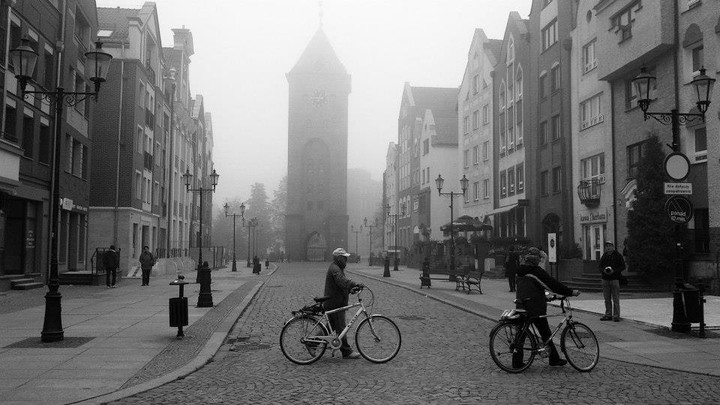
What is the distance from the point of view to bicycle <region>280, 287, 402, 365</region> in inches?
386

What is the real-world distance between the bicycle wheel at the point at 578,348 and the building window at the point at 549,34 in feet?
96.3

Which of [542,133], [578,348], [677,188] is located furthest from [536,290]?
[542,133]

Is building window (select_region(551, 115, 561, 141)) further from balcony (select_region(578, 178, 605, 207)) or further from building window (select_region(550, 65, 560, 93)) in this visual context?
balcony (select_region(578, 178, 605, 207))

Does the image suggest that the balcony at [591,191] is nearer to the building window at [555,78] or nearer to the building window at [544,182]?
the building window at [544,182]

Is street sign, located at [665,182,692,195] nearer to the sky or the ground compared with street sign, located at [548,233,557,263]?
nearer to the sky

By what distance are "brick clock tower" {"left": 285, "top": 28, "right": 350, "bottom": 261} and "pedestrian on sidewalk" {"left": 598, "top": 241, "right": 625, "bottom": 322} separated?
75375mm

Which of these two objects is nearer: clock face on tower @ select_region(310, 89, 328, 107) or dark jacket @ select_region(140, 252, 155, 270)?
dark jacket @ select_region(140, 252, 155, 270)

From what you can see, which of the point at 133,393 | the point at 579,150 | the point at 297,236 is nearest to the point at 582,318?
the point at 133,393

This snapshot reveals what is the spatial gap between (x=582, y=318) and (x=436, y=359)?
677 cm

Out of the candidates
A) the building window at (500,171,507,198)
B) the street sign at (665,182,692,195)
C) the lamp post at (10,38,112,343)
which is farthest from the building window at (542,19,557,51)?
the lamp post at (10,38,112,343)

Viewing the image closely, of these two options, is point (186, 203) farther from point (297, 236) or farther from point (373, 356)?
point (373, 356)

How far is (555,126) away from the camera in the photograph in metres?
35.9

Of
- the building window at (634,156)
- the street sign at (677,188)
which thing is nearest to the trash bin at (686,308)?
the street sign at (677,188)

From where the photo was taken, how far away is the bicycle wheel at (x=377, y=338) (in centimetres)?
987
